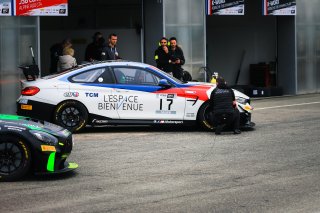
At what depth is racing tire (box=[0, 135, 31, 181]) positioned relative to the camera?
1033 centimetres

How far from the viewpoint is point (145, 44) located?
23016mm

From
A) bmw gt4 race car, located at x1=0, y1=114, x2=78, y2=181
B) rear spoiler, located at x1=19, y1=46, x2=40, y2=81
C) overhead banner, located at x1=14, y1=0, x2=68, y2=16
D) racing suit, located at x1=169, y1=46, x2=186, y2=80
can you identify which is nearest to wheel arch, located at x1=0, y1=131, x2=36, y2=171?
bmw gt4 race car, located at x1=0, y1=114, x2=78, y2=181

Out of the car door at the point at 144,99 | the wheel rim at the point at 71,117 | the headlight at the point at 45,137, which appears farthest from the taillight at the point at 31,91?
the headlight at the point at 45,137

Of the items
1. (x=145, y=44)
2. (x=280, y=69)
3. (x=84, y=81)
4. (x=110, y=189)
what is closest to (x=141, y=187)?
(x=110, y=189)

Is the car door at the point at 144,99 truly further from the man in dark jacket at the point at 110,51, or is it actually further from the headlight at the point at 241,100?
the man in dark jacket at the point at 110,51

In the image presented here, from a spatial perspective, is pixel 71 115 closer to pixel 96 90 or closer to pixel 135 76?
pixel 96 90

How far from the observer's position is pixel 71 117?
15.5 metres

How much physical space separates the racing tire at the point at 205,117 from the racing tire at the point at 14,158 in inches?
234

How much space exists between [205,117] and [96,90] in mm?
2247

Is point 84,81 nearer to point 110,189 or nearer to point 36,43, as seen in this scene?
point 36,43

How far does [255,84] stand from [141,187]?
62.2ft

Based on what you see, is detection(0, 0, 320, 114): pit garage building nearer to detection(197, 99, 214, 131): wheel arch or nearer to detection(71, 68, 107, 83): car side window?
detection(71, 68, 107, 83): car side window

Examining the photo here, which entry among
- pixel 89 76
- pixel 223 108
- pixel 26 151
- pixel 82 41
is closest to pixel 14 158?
pixel 26 151

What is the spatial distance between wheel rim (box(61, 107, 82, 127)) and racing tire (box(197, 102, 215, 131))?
7.90 feet
